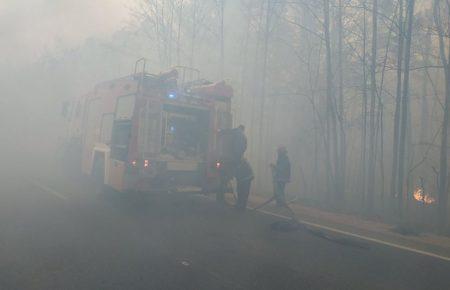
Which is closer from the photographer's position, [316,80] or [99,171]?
[99,171]

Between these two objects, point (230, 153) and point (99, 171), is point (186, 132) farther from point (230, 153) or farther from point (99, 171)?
point (99, 171)

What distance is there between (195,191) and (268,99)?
13.8m

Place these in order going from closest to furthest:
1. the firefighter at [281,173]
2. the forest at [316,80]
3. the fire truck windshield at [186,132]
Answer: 1. the fire truck windshield at [186,132]
2. the firefighter at [281,173]
3. the forest at [316,80]

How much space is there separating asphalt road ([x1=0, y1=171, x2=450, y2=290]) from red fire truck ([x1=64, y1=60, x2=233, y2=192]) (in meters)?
0.79

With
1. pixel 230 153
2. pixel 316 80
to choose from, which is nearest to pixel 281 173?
pixel 230 153

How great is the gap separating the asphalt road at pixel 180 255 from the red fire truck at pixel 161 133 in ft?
2.60

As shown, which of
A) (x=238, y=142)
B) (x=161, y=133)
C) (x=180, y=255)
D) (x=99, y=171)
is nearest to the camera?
(x=180, y=255)

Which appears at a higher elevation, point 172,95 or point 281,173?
point 172,95

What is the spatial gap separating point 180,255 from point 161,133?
3772mm

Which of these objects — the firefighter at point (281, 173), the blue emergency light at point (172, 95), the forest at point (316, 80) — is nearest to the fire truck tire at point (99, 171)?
the blue emergency light at point (172, 95)

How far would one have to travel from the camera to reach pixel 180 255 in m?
5.26

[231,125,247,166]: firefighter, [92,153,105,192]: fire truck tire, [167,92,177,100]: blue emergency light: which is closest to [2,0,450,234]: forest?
[231,125,247,166]: firefighter

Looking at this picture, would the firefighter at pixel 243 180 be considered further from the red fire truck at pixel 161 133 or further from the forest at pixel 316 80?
the forest at pixel 316 80

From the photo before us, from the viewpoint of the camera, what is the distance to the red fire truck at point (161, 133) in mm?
8438
